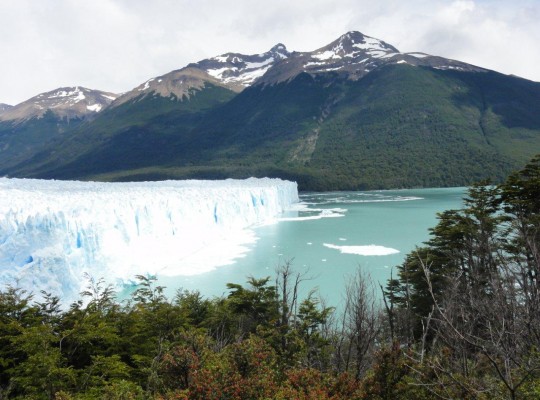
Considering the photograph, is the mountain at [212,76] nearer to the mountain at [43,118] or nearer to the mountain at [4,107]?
the mountain at [43,118]

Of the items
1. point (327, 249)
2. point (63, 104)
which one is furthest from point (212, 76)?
point (327, 249)

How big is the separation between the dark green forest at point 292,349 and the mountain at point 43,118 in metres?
114

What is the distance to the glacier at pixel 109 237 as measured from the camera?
10.6 meters

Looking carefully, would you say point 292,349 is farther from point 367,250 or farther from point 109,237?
point 367,250

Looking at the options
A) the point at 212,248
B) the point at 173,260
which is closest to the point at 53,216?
the point at 173,260

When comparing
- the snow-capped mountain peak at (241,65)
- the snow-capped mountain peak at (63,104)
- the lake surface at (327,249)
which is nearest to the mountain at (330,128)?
the snow-capped mountain peak at (241,65)

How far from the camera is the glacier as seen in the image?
34.9ft

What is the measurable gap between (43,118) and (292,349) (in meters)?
159

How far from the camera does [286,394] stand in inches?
135

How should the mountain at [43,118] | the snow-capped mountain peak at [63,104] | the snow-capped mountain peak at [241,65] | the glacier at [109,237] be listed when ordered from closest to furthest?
1. the glacier at [109,237]
2. the mountain at [43,118]
3. the snow-capped mountain peak at [63,104]
4. the snow-capped mountain peak at [241,65]

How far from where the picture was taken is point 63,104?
510 ft

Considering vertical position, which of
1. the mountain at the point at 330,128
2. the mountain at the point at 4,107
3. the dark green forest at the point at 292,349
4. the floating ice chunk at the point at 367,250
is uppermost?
the mountain at the point at 4,107

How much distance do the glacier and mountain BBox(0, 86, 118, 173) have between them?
102m

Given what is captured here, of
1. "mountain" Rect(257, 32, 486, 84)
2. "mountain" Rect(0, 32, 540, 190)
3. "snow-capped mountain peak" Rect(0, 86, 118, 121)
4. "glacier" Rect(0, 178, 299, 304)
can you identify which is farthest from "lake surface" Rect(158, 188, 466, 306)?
"snow-capped mountain peak" Rect(0, 86, 118, 121)
